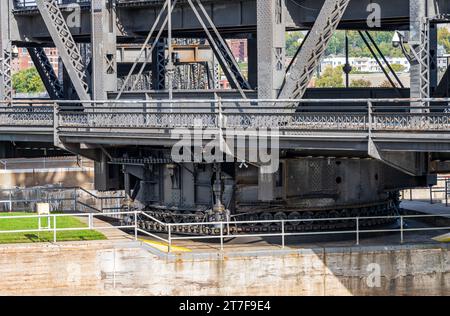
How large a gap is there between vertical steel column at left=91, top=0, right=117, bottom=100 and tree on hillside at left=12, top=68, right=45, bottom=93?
100085 millimetres

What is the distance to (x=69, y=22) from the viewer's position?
140ft

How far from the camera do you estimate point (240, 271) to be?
33469mm

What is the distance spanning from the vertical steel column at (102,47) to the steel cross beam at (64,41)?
73 cm

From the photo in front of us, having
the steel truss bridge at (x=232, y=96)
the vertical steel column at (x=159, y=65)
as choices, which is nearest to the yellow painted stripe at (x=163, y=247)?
the steel truss bridge at (x=232, y=96)

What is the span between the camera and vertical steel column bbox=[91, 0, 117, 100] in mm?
40000

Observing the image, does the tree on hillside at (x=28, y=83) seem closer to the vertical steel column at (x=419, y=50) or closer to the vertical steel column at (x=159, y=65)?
the vertical steel column at (x=159, y=65)

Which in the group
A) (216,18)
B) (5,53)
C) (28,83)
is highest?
(216,18)

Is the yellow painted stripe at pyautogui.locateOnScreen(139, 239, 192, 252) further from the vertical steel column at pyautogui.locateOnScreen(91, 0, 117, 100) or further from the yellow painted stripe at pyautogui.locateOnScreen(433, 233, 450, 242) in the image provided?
the vertical steel column at pyautogui.locateOnScreen(91, 0, 117, 100)

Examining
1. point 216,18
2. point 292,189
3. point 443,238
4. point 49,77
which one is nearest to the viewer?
point 443,238

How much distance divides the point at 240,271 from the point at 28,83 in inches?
4722

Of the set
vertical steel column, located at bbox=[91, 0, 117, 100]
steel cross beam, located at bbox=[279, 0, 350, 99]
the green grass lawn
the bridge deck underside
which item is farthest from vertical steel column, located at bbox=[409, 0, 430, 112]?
vertical steel column, located at bbox=[91, 0, 117, 100]

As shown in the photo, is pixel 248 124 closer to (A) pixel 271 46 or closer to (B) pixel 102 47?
(A) pixel 271 46

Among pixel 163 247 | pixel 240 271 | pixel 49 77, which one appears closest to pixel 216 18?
pixel 163 247

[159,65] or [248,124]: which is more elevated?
[159,65]
